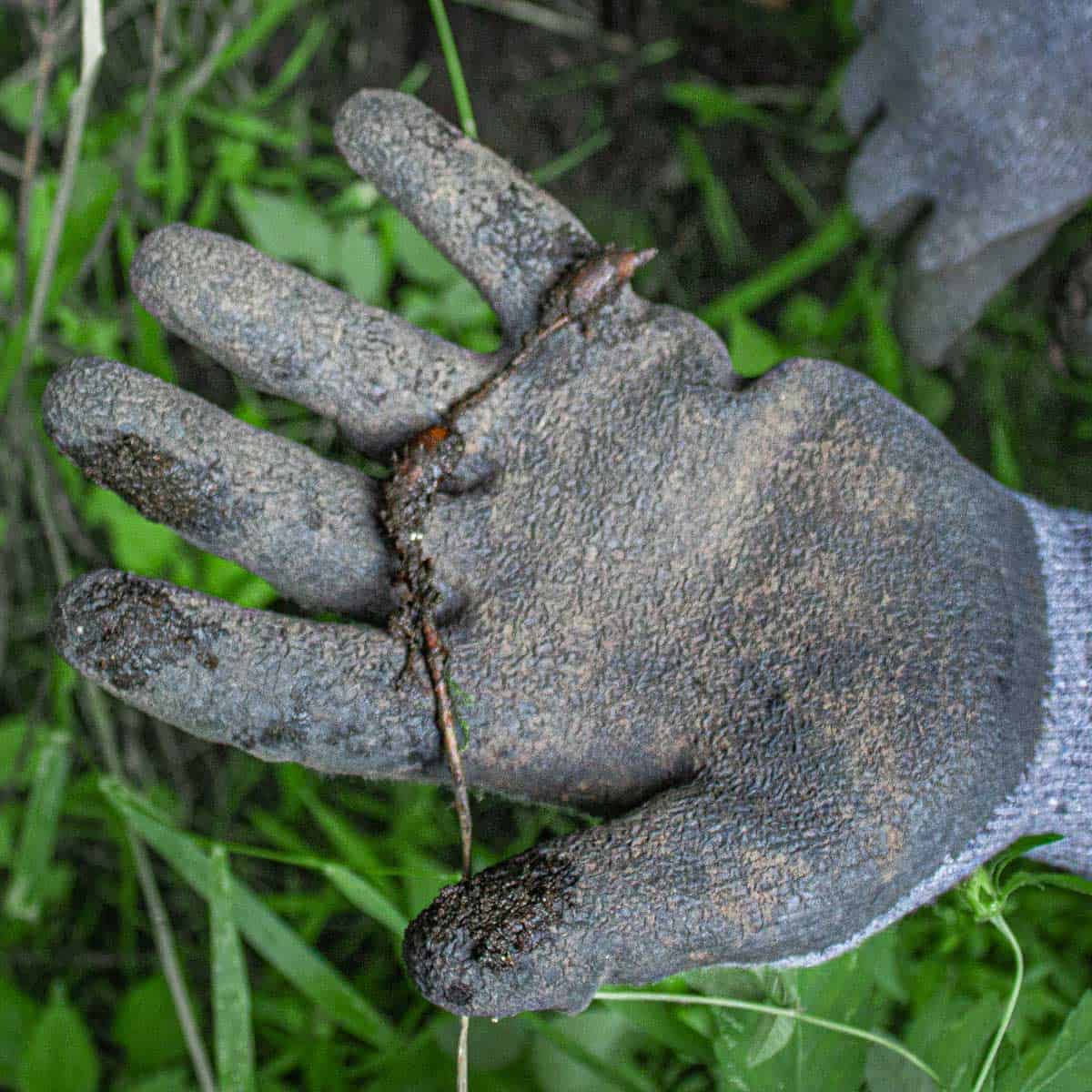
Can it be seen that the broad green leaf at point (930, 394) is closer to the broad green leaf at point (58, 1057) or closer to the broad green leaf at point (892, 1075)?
the broad green leaf at point (892, 1075)

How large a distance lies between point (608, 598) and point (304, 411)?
1168 millimetres

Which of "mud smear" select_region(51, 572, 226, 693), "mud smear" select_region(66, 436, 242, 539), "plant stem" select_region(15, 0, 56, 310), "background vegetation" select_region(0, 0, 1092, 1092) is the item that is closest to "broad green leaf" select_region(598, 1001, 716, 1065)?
"background vegetation" select_region(0, 0, 1092, 1092)

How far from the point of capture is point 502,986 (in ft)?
3.06

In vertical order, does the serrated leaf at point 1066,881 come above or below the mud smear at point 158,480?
below

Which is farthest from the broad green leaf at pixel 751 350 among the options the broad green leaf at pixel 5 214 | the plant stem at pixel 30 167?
the broad green leaf at pixel 5 214

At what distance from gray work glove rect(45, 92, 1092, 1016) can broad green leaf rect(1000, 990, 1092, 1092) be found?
187 millimetres

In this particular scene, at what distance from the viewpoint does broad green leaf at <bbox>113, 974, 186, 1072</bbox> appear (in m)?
1.78

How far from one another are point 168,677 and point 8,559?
1.08 m

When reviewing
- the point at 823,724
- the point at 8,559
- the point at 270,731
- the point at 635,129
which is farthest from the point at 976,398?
the point at 8,559

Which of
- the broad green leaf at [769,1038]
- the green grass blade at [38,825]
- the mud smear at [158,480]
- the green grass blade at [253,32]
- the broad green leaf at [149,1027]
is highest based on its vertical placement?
the green grass blade at [253,32]

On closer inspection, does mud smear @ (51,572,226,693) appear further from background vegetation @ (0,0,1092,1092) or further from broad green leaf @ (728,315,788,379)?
broad green leaf @ (728,315,788,379)

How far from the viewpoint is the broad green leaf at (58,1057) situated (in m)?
1.62

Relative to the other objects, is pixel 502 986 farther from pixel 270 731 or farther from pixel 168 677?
pixel 168 677

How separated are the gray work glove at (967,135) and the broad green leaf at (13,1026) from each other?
2.05 m
